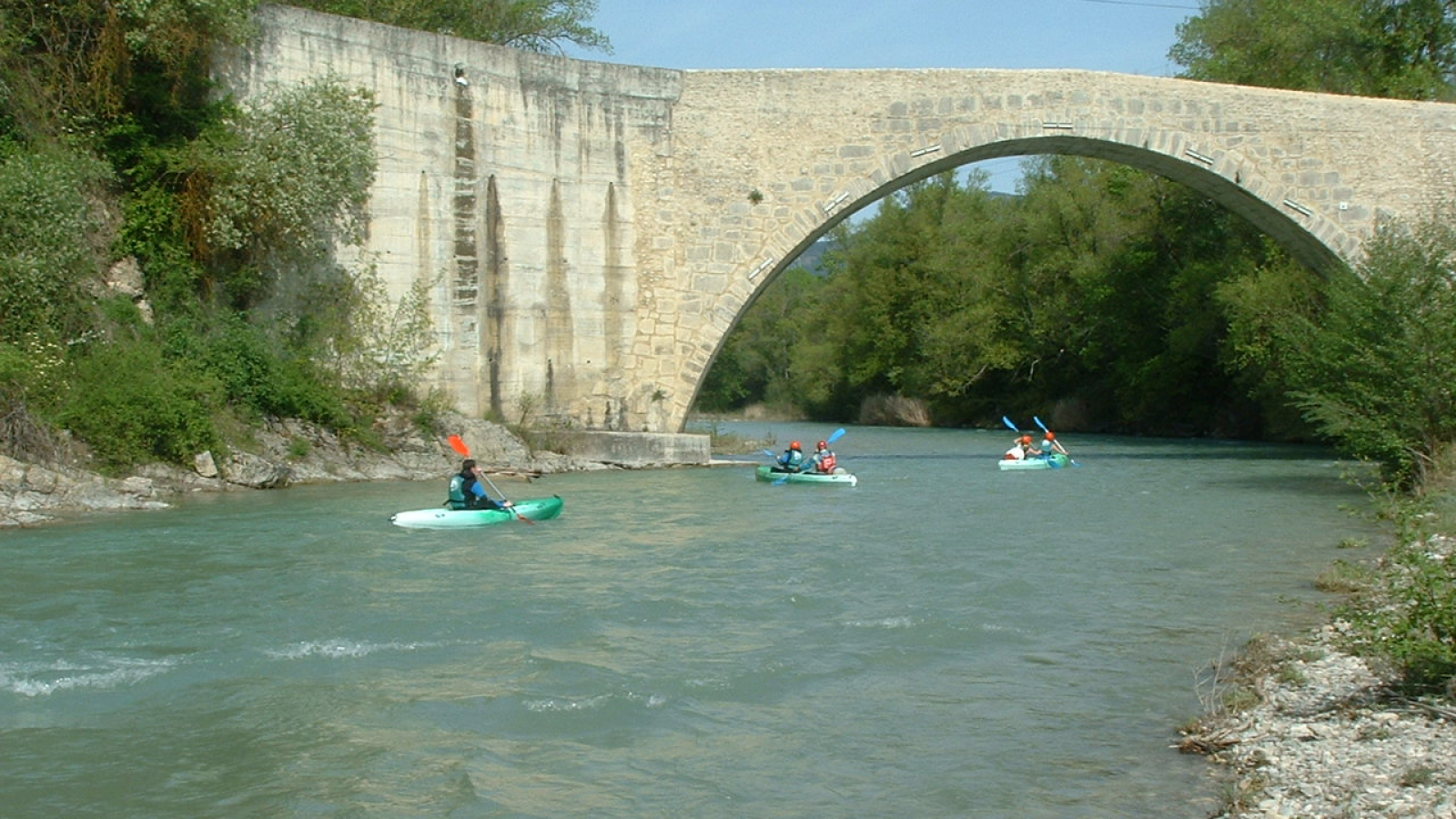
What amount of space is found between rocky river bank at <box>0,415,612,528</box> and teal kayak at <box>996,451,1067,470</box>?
5784 mm

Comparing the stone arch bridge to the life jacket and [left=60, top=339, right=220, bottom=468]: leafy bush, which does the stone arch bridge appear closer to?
[left=60, top=339, right=220, bottom=468]: leafy bush

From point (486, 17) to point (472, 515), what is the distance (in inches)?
623

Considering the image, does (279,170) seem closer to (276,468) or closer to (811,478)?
(276,468)

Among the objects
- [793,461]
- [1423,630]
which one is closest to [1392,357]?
[793,461]

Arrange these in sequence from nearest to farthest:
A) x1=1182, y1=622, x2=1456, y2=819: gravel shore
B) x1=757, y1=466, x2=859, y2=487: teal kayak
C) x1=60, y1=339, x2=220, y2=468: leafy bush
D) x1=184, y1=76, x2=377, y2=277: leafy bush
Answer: x1=1182, y1=622, x2=1456, y2=819: gravel shore → x1=60, y1=339, x2=220, y2=468: leafy bush → x1=184, y1=76, x2=377, y2=277: leafy bush → x1=757, y1=466, x2=859, y2=487: teal kayak

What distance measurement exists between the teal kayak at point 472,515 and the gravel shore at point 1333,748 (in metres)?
7.59

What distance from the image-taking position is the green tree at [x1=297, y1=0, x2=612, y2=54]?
23.3 metres

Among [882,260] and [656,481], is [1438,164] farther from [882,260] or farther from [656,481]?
[882,260]

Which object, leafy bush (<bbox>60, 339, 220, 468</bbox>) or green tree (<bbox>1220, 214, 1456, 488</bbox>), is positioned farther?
leafy bush (<bbox>60, 339, 220, 468</bbox>)

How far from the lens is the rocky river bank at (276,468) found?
12.1 meters

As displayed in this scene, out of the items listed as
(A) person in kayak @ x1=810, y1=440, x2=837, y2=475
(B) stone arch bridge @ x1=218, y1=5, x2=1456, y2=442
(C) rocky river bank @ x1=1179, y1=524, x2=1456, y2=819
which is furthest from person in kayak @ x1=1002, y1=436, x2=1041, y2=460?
(C) rocky river bank @ x1=1179, y1=524, x2=1456, y2=819

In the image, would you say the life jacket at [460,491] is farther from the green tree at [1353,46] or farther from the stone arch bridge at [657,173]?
the green tree at [1353,46]

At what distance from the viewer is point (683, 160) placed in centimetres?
1856

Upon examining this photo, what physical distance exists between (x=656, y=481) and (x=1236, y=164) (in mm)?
9298
